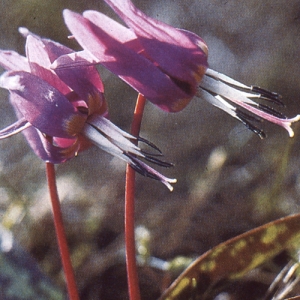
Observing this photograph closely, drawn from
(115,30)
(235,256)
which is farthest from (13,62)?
(235,256)

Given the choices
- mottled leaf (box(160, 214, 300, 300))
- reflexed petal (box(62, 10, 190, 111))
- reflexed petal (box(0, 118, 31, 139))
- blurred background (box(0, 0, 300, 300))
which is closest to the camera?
reflexed petal (box(62, 10, 190, 111))

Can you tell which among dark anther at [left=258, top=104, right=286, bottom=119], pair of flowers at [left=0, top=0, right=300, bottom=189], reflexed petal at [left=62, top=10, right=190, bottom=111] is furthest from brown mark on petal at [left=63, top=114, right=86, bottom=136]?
dark anther at [left=258, top=104, right=286, bottom=119]

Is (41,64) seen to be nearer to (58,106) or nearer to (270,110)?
(58,106)

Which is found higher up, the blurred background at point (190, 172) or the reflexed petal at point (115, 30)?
the reflexed petal at point (115, 30)

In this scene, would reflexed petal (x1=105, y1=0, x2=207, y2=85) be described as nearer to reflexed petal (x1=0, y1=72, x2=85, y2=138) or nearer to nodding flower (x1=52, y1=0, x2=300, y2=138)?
nodding flower (x1=52, y1=0, x2=300, y2=138)

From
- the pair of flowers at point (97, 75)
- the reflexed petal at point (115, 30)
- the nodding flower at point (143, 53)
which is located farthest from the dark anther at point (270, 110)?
the reflexed petal at point (115, 30)

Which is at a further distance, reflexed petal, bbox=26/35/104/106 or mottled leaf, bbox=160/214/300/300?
mottled leaf, bbox=160/214/300/300

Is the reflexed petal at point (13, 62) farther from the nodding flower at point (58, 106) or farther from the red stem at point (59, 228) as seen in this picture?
the red stem at point (59, 228)
